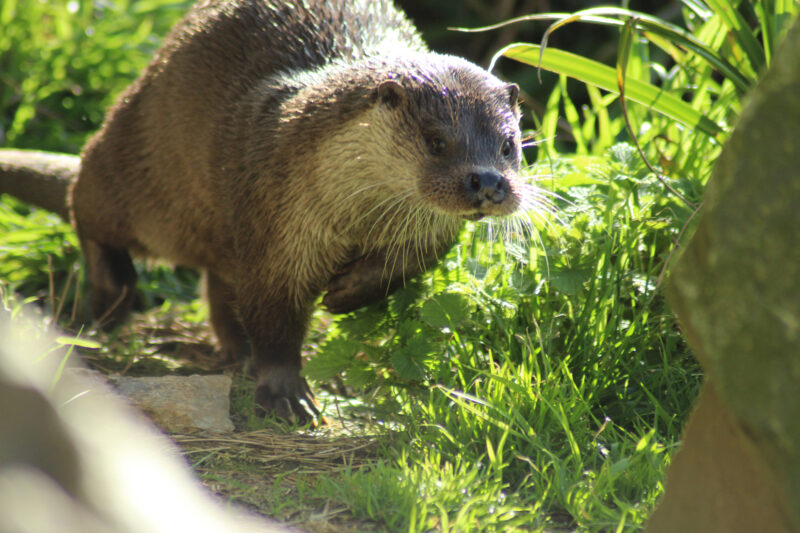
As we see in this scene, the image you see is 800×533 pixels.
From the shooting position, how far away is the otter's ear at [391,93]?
2.34m

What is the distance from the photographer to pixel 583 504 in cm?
177

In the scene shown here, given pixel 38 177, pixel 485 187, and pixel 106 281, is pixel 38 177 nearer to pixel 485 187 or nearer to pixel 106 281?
pixel 106 281

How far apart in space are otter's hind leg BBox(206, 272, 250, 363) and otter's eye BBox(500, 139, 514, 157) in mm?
1241

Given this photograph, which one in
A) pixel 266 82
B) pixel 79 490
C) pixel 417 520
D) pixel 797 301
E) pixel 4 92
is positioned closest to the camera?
pixel 79 490

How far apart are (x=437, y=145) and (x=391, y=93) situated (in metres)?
0.20

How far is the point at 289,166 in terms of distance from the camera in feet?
8.25

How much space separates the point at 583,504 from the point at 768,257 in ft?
2.42

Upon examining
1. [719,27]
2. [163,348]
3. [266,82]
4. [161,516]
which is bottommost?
[163,348]

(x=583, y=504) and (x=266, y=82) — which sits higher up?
(x=266, y=82)

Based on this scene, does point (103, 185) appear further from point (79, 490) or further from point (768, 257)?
point (768, 257)

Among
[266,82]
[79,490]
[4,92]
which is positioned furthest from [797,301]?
[4,92]

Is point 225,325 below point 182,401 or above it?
below

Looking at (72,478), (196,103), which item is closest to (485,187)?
(196,103)

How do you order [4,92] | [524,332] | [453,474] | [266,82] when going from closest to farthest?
[453,474], [524,332], [266,82], [4,92]
